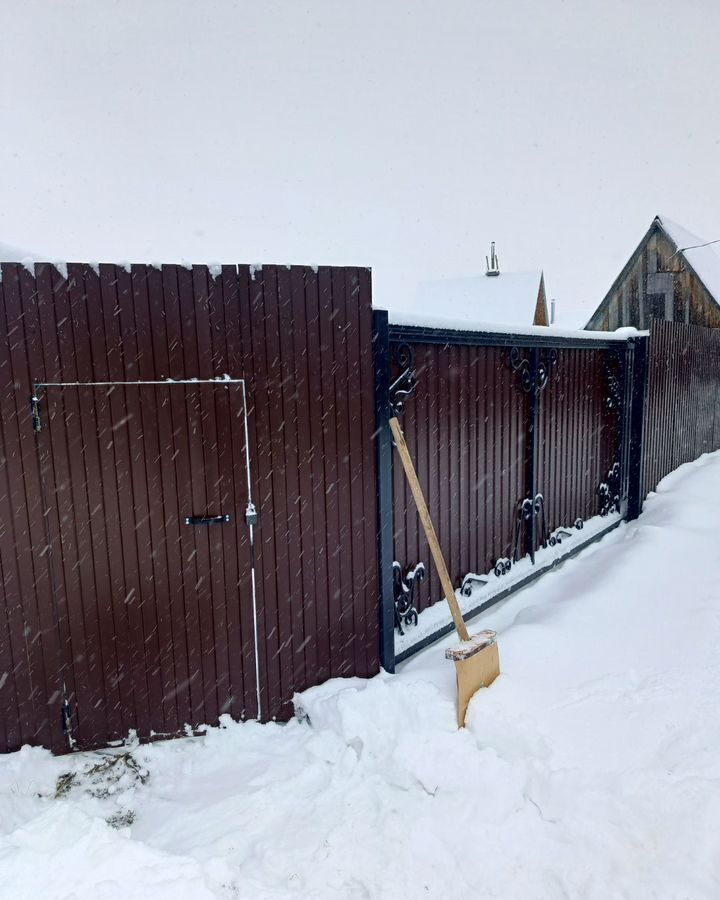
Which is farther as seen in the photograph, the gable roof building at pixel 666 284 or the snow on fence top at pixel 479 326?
the gable roof building at pixel 666 284

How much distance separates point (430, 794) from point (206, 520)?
196 centimetres

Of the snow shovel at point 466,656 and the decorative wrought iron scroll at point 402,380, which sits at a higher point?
the decorative wrought iron scroll at point 402,380

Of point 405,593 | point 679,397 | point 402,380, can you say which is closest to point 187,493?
point 402,380

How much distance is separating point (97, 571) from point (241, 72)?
178 meters

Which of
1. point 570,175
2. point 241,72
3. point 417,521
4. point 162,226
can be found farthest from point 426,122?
point 417,521

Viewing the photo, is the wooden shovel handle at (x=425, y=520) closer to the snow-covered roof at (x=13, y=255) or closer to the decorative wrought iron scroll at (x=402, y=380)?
the decorative wrought iron scroll at (x=402, y=380)

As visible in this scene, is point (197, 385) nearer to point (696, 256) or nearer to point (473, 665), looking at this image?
point (473, 665)

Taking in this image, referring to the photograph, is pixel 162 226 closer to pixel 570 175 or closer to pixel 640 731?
pixel 570 175

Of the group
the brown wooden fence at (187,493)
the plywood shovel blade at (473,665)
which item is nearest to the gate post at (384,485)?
the brown wooden fence at (187,493)

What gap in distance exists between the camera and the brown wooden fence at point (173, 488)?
10.5 ft

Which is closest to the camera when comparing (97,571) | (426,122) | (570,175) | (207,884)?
(207,884)

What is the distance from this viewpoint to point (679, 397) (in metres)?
9.33

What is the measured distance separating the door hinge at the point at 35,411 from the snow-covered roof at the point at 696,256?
18.2 meters

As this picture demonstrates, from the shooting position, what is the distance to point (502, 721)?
10.4ft
